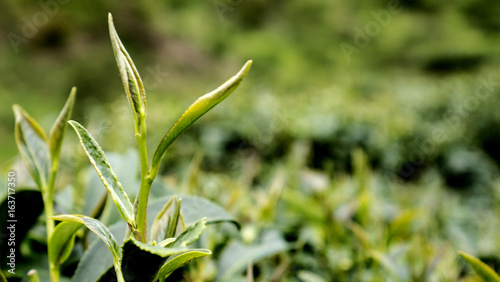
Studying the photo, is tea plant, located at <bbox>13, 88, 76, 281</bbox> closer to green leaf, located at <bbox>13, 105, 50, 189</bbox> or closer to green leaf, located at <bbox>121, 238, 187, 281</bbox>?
green leaf, located at <bbox>13, 105, 50, 189</bbox>

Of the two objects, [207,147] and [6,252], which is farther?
[207,147]

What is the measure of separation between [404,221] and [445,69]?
12.1 meters

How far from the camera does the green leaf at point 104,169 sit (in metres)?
0.53

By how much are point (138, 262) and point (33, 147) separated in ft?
1.24

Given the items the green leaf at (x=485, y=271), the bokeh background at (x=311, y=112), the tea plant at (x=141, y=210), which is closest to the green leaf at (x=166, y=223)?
the tea plant at (x=141, y=210)

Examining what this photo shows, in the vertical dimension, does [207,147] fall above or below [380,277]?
below

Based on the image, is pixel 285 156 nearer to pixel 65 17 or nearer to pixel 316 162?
pixel 316 162

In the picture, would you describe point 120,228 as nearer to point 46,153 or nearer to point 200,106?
point 46,153

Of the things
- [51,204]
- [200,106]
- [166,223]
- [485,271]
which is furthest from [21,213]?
[485,271]

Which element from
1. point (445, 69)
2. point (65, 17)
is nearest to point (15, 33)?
point (65, 17)

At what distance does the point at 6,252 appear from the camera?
816mm

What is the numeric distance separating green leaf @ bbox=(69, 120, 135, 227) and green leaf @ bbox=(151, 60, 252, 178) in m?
0.06

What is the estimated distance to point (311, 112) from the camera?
3.91m

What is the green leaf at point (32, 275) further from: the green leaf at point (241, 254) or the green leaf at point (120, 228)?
the green leaf at point (241, 254)
